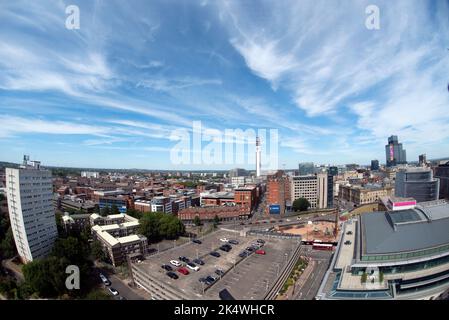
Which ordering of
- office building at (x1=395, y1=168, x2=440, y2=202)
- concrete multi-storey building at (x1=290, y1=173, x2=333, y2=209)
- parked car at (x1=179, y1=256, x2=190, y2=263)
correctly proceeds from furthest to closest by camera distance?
concrete multi-storey building at (x1=290, y1=173, x2=333, y2=209), office building at (x1=395, y1=168, x2=440, y2=202), parked car at (x1=179, y1=256, x2=190, y2=263)

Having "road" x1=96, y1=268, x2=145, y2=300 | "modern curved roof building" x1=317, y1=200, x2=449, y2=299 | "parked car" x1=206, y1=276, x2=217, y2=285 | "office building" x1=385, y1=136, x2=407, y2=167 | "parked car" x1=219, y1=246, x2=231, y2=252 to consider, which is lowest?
"road" x1=96, y1=268, x2=145, y2=300

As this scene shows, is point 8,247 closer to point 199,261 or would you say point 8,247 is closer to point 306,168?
point 199,261

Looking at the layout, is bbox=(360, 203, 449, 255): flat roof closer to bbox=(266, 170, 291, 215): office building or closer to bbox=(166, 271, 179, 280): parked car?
bbox=(166, 271, 179, 280): parked car

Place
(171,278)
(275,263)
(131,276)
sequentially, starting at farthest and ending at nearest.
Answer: (131,276)
(275,263)
(171,278)

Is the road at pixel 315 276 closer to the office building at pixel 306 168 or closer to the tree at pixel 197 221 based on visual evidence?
the tree at pixel 197 221

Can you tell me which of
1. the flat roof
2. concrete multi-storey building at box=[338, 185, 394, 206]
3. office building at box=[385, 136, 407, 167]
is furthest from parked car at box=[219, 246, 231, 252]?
concrete multi-storey building at box=[338, 185, 394, 206]

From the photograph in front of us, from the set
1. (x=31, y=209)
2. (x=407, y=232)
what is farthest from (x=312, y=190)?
(x=31, y=209)
